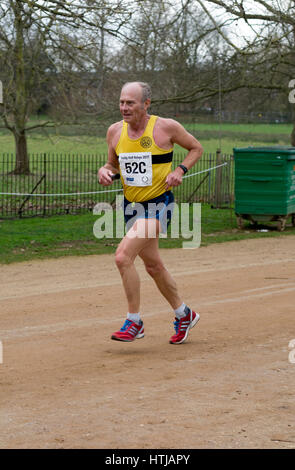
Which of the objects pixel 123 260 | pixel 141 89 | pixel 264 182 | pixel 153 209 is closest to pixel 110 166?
pixel 153 209

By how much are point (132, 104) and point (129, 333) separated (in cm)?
Answer: 194

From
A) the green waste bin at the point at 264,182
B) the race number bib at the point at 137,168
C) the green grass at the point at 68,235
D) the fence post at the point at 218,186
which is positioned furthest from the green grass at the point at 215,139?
the race number bib at the point at 137,168

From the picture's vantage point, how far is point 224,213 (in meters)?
19.5

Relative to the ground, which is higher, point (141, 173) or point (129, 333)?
point (141, 173)

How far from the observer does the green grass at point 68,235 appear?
13648 mm

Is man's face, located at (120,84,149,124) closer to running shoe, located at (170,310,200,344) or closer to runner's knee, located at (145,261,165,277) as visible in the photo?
runner's knee, located at (145,261,165,277)

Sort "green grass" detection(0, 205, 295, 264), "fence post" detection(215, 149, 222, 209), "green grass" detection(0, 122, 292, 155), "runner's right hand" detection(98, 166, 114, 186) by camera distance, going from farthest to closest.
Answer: "green grass" detection(0, 122, 292, 155) → "fence post" detection(215, 149, 222, 209) → "green grass" detection(0, 205, 295, 264) → "runner's right hand" detection(98, 166, 114, 186)

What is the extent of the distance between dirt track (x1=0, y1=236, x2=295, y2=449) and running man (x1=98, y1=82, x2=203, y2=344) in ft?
2.24

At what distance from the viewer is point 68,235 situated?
610 inches

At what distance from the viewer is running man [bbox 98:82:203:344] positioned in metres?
6.48

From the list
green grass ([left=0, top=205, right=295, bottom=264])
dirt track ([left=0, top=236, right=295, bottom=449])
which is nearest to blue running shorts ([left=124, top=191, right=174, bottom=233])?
dirt track ([left=0, top=236, right=295, bottom=449])

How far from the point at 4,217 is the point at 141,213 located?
12119mm

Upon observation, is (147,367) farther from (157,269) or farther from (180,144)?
(180,144)

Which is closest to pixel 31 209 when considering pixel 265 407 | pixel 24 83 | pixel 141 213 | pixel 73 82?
pixel 73 82
